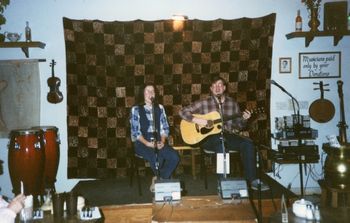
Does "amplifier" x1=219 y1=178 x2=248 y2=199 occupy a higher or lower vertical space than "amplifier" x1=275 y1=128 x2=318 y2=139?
lower

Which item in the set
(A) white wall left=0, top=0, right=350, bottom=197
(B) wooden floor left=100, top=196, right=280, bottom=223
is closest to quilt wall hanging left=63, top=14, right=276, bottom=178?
(A) white wall left=0, top=0, right=350, bottom=197

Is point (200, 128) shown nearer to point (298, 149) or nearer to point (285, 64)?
point (298, 149)

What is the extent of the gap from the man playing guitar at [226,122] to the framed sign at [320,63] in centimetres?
137

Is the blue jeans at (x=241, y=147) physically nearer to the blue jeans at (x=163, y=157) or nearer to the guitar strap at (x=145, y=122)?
the blue jeans at (x=163, y=157)

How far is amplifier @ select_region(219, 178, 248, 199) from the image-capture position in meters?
3.22

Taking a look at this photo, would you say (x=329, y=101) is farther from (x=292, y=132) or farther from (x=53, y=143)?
(x=53, y=143)

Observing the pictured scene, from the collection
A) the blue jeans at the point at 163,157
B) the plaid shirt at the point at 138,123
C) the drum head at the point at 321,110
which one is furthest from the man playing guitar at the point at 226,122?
the drum head at the point at 321,110

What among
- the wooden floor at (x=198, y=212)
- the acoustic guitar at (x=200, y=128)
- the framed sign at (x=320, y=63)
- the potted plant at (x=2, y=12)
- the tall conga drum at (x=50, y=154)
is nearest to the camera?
the wooden floor at (x=198, y=212)

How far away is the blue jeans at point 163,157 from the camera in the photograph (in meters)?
3.95

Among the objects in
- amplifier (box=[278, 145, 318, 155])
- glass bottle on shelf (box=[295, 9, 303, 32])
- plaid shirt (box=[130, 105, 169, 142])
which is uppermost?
glass bottle on shelf (box=[295, 9, 303, 32])

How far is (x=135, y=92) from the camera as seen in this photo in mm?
4777

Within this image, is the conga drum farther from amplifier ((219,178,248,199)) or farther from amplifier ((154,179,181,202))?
amplifier ((219,178,248,199))

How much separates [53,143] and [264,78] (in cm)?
288

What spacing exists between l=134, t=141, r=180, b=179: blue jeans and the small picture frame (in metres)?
2.08
